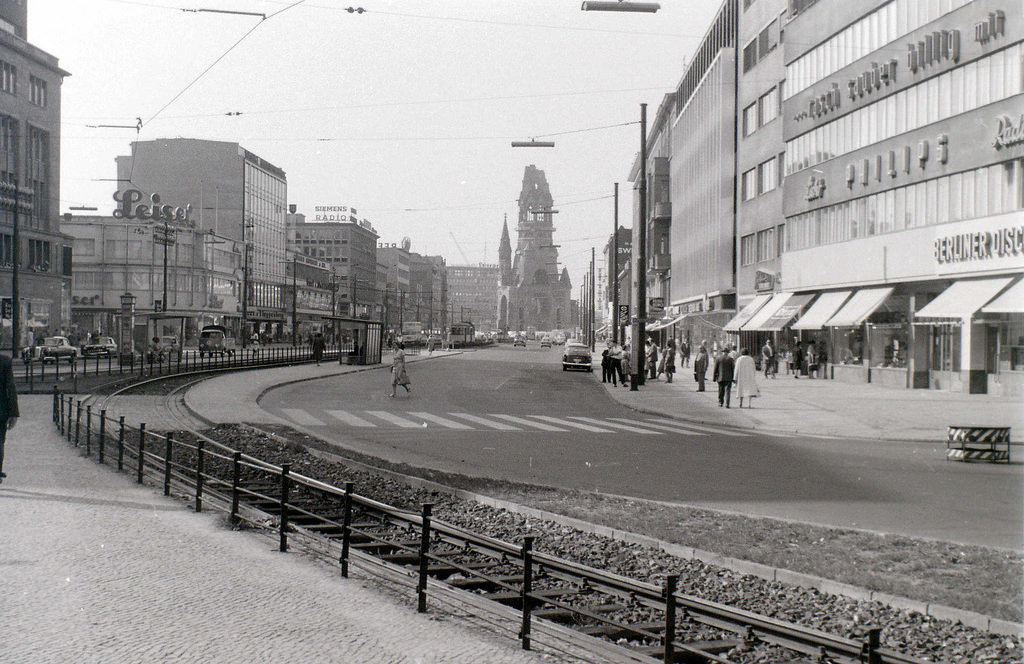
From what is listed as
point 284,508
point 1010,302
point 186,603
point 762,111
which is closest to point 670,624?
point 186,603

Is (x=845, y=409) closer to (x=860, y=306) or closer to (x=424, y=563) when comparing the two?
(x=860, y=306)

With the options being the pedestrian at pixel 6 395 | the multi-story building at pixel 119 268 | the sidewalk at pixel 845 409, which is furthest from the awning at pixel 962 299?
the multi-story building at pixel 119 268

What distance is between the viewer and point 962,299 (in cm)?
3089

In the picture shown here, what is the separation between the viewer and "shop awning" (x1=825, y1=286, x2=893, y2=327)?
37.2 metres

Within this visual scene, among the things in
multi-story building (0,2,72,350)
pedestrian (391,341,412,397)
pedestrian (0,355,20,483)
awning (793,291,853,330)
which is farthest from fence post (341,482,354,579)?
multi-story building (0,2,72,350)

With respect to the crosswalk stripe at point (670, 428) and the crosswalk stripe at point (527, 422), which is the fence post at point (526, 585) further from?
the crosswalk stripe at point (527, 422)

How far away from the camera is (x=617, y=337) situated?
67875 mm

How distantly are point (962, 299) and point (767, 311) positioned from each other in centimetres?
1768

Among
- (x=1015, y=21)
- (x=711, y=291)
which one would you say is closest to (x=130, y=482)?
(x=1015, y=21)

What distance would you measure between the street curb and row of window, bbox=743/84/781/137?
4298 cm

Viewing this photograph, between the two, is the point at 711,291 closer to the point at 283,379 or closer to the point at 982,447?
the point at 283,379

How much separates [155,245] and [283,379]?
195 feet

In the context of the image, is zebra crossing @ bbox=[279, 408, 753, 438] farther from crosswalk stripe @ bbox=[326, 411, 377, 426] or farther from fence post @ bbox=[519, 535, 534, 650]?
fence post @ bbox=[519, 535, 534, 650]

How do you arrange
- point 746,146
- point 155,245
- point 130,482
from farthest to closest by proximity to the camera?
point 155,245 < point 746,146 < point 130,482
